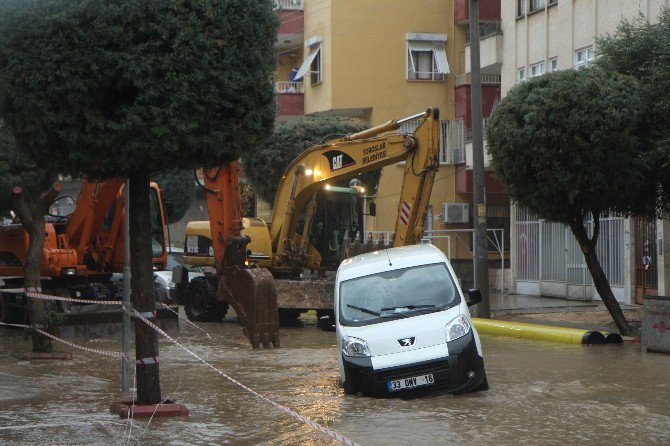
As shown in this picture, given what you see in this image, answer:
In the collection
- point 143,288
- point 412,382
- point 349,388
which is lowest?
point 349,388

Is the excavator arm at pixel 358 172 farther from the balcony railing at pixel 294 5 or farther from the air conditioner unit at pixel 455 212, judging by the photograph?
the balcony railing at pixel 294 5

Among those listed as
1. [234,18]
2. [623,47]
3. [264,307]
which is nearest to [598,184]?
[623,47]

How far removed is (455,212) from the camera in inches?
1660

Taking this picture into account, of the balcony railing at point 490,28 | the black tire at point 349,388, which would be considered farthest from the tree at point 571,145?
the balcony railing at point 490,28

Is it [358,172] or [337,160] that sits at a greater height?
[337,160]

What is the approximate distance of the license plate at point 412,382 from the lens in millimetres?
13203

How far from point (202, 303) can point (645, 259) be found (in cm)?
1049

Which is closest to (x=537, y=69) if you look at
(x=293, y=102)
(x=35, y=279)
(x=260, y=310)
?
(x=293, y=102)

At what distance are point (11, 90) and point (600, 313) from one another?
729 inches

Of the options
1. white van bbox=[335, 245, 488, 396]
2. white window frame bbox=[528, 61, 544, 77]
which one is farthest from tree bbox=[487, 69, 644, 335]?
white window frame bbox=[528, 61, 544, 77]

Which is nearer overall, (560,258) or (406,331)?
(406,331)

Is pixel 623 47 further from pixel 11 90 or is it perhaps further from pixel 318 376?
pixel 11 90

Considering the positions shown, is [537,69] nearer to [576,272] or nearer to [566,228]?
[566,228]

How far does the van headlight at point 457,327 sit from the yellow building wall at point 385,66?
29266mm
